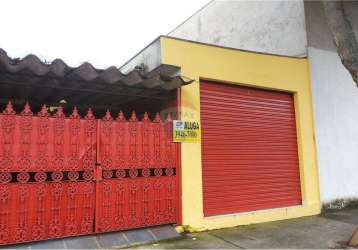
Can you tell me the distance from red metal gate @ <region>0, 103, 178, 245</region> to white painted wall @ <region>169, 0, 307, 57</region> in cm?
520

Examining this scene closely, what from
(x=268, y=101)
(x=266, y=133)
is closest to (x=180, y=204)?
(x=266, y=133)

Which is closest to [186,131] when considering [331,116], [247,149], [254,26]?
[247,149]

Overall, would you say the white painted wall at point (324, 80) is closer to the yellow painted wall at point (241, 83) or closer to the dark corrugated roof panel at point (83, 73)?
the yellow painted wall at point (241, 83)

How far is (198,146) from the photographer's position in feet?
23.3

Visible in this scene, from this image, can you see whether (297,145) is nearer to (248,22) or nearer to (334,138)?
(334,138)

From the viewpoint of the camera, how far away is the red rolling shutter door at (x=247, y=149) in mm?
7504

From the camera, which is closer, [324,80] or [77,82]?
[77,82]

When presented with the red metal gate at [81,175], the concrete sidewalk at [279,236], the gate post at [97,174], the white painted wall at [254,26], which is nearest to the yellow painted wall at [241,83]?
the concrete sidewalk at [279,236]

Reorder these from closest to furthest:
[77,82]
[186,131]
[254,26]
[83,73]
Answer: [83,73]
[77,82]
[186,131]
[254,26]

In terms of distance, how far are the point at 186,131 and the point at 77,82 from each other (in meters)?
2.27

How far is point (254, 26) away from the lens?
452 inches

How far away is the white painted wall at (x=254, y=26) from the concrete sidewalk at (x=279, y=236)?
460cm

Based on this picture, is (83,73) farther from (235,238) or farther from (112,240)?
(235,238)

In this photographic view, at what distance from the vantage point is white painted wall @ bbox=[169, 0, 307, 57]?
9945 mm
